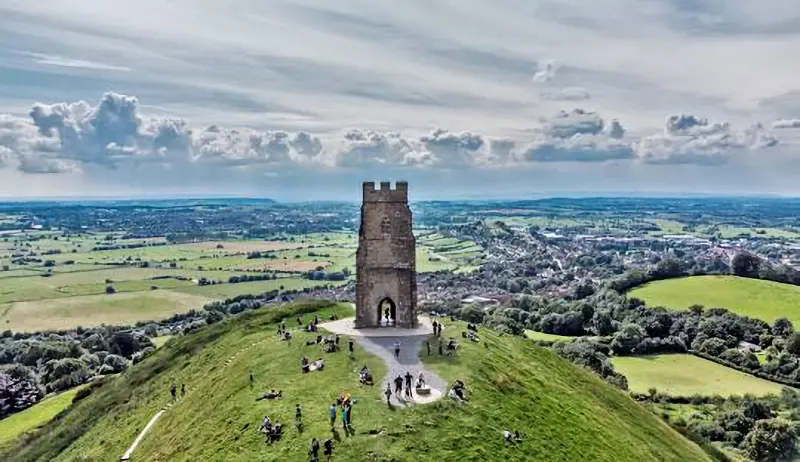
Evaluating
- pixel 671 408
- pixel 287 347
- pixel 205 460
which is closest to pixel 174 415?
pixel 287 347

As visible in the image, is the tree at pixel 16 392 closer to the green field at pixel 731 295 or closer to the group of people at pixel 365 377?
the group of people at pixel 365 377

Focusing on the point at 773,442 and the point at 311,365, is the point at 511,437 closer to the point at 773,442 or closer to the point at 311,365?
the point at 311,365

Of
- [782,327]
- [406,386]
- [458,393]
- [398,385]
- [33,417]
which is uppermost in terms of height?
[398,385]

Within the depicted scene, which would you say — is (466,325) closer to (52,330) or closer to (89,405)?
(89,405)

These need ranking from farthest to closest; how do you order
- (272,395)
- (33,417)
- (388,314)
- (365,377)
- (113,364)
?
1. (113,364)
2. (33,417)
3. (388,314)
4. (365,377)
5. (272,395)

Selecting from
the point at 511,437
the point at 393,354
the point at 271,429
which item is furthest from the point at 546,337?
the point at 271,429

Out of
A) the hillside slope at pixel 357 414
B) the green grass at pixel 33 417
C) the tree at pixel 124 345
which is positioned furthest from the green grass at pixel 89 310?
the hillside slope at pixel 357 414
